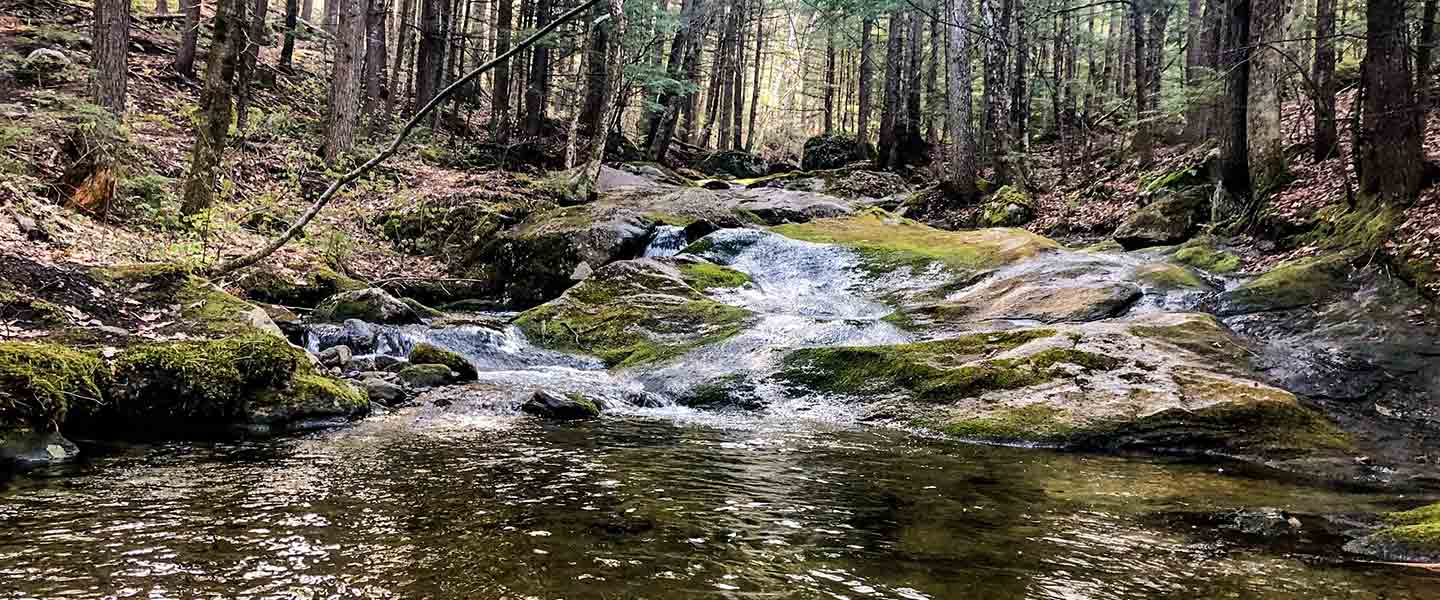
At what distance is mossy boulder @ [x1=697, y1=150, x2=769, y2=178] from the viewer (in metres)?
31.8

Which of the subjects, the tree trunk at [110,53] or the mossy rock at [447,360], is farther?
the tree trunk at [110,53]

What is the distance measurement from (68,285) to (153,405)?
2010 millimetres

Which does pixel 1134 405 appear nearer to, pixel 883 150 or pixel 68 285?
pixel 68 285

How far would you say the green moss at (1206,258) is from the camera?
11.1 metres

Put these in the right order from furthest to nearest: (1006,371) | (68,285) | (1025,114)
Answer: (1025,114) < (1006,371) < (68,285)

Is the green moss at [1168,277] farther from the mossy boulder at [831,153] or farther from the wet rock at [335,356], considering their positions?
the mossy boulder at [831,153]

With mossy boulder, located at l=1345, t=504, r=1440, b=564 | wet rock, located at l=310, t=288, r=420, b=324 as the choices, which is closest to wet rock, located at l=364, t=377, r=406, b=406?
wet rock, located at l=310, t=288, r=420, b=324

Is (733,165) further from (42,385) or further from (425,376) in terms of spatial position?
(42,385)

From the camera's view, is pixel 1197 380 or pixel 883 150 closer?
pixel 1197 380

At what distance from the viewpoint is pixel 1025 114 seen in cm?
2216

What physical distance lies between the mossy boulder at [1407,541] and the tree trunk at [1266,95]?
10218 millimetres

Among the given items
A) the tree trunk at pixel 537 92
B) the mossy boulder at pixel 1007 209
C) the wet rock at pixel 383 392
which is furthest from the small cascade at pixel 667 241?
the tree trunk at pixel 537 92

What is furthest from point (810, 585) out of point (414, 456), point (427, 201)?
point (427, 201)

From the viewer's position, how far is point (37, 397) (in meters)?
4.73
